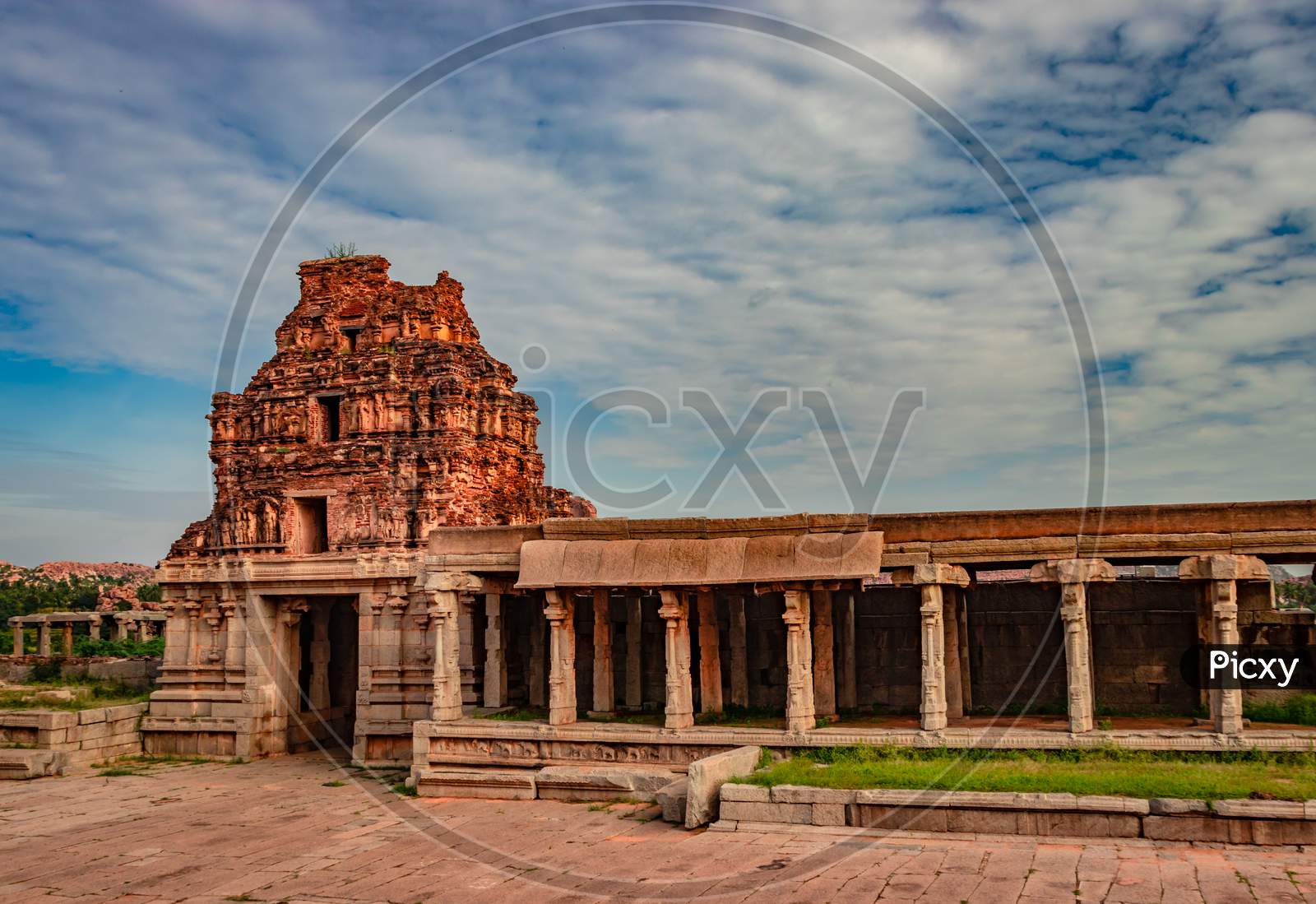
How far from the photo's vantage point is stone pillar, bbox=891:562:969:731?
606 inches

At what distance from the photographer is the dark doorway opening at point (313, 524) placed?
94.8ft

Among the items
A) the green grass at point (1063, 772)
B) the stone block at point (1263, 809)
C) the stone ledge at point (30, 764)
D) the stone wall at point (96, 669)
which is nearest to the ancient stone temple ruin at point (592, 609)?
the green grass at point (1063, 772)

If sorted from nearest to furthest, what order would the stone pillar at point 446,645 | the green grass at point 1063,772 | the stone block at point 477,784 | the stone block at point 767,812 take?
the green grass at point 1063,772
the stone block at point 767,812
the stone block at point 477,784
the stone pillar at point 446,645

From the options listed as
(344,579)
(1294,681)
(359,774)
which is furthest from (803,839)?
(344,579)

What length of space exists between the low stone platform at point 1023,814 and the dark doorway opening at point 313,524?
18.3 m

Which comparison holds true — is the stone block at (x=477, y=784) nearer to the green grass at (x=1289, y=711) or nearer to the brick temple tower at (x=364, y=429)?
the brick temple tower at (x=364, y=429)

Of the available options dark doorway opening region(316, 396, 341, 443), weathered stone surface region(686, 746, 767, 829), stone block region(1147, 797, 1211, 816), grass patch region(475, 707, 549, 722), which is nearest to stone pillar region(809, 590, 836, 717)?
weathered stone surface region(686, 746, 767, 829)

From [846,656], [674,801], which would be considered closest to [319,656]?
[846,656]

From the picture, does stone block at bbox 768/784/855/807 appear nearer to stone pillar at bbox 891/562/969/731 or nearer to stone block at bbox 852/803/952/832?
stone block at bbox 852/803/952/832

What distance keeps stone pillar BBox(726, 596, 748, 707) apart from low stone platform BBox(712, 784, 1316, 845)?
590 centimetres

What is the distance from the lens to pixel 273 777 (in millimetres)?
20984

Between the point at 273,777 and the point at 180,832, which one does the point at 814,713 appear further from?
the point at 273,777

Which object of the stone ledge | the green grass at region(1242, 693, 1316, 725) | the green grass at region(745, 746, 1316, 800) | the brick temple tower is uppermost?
the brick temple tower

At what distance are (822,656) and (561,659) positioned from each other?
14.0 feet
